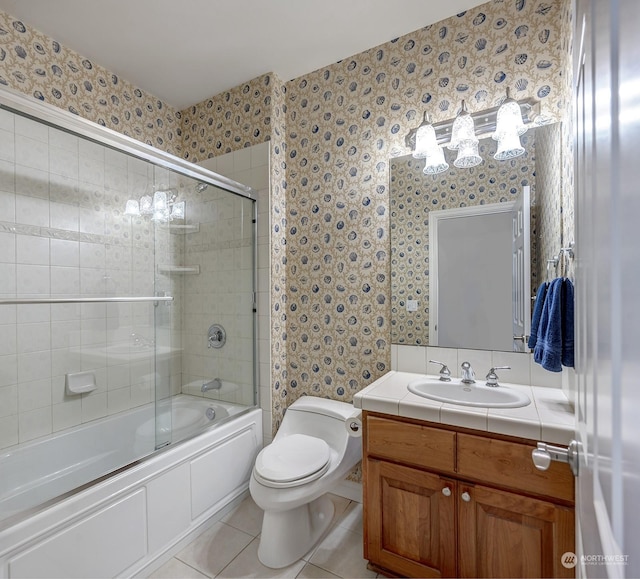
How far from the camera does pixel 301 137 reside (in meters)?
2.37

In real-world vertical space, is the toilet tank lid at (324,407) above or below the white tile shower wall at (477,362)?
below

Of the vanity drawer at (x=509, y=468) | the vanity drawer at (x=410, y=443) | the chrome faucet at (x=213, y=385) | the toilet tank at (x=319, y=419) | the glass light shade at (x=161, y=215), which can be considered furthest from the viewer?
the chrome faucet at (x=213, y=385)

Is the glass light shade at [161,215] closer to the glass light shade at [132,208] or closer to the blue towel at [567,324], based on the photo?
the glass light shade at [132,208]

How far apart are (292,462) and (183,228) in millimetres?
1505

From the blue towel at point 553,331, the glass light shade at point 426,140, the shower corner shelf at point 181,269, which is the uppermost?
the glass light shade at point 426,140

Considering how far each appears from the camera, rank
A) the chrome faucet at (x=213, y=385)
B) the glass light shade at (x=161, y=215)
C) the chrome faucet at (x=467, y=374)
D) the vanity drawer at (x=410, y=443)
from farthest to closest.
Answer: the chrome faucet at (x=213, y=385) < the glass light shade at (x=161, y=215) < the chrome faucet at (x=467, y=374) < the vanity drawer at (x=410, y=443)

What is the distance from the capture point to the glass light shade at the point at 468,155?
1756 mm

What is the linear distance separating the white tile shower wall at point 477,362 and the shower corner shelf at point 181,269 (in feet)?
4.42

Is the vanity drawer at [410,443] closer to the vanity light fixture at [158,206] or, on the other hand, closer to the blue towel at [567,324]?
the blue towel at [567,324]

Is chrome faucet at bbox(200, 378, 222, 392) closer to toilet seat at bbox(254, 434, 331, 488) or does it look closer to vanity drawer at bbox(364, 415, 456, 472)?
toilet seat at bbox(254, 434, 331, 488)

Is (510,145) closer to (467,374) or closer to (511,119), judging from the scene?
(511,119)

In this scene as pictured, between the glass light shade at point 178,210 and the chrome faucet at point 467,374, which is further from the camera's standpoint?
the glass light shade at point 178,210

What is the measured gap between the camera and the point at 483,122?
5.87 feet

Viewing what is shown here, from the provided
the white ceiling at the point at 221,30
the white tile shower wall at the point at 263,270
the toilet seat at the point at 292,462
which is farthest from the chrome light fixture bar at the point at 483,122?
the toilet seat at the point at 292,462
